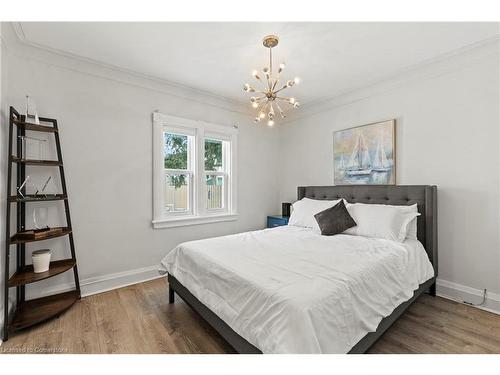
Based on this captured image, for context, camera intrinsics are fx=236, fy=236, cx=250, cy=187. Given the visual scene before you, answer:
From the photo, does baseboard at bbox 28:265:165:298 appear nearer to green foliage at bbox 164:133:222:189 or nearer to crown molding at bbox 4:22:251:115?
green foliage at bbox 164:133:222:189

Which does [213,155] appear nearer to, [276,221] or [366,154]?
[276,221]

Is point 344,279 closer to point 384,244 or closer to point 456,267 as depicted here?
point 384,244

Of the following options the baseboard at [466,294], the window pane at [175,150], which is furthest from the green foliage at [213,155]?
the baseboard at [466,294]

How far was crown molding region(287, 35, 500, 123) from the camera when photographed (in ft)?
7.55

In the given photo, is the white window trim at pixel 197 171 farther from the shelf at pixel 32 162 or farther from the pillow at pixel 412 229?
the pillow at pixel 412 229

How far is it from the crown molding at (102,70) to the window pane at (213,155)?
0.58 m

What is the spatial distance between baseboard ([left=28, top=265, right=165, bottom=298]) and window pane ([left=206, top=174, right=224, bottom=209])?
4.07 ft

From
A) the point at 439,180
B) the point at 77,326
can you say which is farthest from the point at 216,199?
the point at 439,180

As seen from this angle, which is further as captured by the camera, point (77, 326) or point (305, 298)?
point (77, 326)

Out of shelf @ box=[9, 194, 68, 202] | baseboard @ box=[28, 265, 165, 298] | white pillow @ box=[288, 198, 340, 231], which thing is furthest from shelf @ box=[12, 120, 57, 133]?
white pillow @ box=[288, 198, 340, 231]

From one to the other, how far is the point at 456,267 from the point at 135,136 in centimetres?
398

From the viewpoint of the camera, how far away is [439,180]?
2633 mm

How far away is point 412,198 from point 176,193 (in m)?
3.03

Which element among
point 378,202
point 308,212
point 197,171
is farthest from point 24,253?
point 378,202
